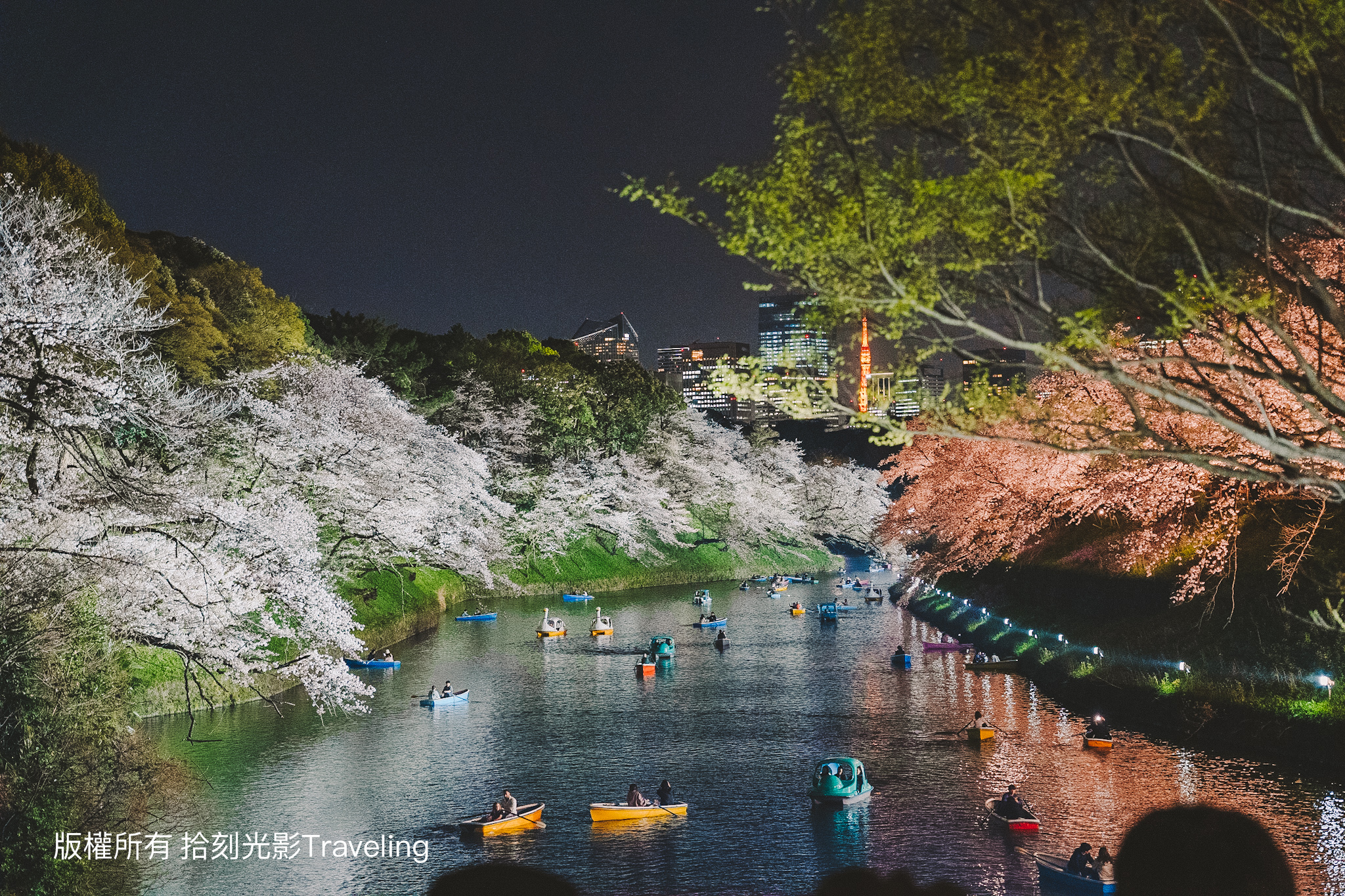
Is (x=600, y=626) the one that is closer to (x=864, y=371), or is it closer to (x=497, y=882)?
(x=864, y=371)

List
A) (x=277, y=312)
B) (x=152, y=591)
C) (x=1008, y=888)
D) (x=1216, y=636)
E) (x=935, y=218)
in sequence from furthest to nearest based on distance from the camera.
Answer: (x=277, y=312), (x=1216, y=636), (x=152, y=591), (x=1008, y=888), (x=935, y=218)

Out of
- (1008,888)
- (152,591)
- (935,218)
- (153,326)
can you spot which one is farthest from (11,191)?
(1008,888)

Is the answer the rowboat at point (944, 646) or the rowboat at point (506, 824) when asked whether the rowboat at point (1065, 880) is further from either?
the rowboat at point (944, 646)

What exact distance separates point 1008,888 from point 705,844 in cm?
540

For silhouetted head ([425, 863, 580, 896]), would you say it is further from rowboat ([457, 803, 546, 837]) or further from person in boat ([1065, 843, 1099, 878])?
rowboat ([457, 803, 546, 837])

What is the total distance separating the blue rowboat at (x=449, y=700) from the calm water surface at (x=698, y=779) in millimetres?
365

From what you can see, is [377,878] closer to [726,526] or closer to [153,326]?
[153,326]

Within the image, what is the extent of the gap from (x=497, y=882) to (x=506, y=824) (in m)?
17.6

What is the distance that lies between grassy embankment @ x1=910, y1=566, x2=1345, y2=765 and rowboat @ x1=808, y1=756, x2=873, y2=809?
363 inches

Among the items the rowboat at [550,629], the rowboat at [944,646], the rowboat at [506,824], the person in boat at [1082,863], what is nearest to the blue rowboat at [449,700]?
the rowboat at [506,824]

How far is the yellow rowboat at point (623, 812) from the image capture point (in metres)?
19.6

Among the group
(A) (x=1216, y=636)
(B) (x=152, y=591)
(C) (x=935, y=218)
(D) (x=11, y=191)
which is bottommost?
(A) (x=1216, y=636)

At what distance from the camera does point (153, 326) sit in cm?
1903

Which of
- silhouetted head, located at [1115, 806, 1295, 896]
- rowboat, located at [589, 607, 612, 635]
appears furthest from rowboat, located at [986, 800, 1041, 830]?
rowboat, located at [589, 607, 612, 635]
